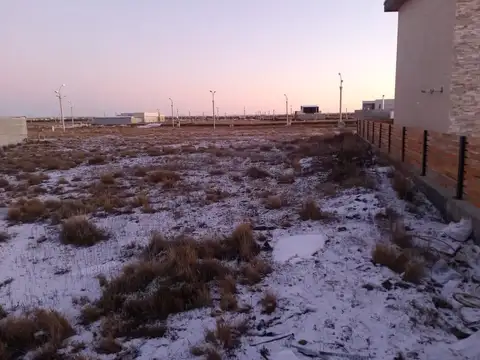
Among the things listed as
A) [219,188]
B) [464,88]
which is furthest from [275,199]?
[464,88]

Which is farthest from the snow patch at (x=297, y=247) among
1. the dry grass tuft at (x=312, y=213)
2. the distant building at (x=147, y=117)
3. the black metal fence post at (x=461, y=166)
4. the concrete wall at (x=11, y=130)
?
the distant building at (x=147, y=117)

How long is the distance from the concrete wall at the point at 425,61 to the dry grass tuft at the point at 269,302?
41.4 feet

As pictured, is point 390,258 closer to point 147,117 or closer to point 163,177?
point 163,177

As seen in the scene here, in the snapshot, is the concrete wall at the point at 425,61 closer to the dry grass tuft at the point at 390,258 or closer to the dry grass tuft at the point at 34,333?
the dry grass tuft at the point at 390,258

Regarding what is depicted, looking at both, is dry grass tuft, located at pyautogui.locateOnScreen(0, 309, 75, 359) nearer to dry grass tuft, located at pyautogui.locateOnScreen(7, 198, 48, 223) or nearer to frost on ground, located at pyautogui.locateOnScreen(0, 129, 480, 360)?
frost on ground, located at pyautogui.locateOnScreen(0, 129, 480, 360)

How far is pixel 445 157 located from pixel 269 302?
18.0 ft

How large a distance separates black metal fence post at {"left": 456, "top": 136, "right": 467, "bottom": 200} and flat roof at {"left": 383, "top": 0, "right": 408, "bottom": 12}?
56.6 ft

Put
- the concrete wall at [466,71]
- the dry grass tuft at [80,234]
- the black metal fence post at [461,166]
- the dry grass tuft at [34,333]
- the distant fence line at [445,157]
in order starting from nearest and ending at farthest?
the dry grass tuft at [34,333] < the distant fence line at [445,157] < the black metal fence post at [461,166] < the dry grass tuft at [80,234] < the concrete wall at [466,71]

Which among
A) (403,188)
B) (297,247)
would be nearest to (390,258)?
(297,247)

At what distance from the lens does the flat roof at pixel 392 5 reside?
22.1 m

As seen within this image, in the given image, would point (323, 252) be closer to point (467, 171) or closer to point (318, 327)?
point (318, 327)

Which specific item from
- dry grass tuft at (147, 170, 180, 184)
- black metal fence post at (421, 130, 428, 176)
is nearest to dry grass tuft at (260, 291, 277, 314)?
black metal fence post at (421, 130, 428, 176)

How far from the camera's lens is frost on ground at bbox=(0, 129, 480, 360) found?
14.3 feet

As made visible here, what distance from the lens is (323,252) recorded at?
21.1 ft
